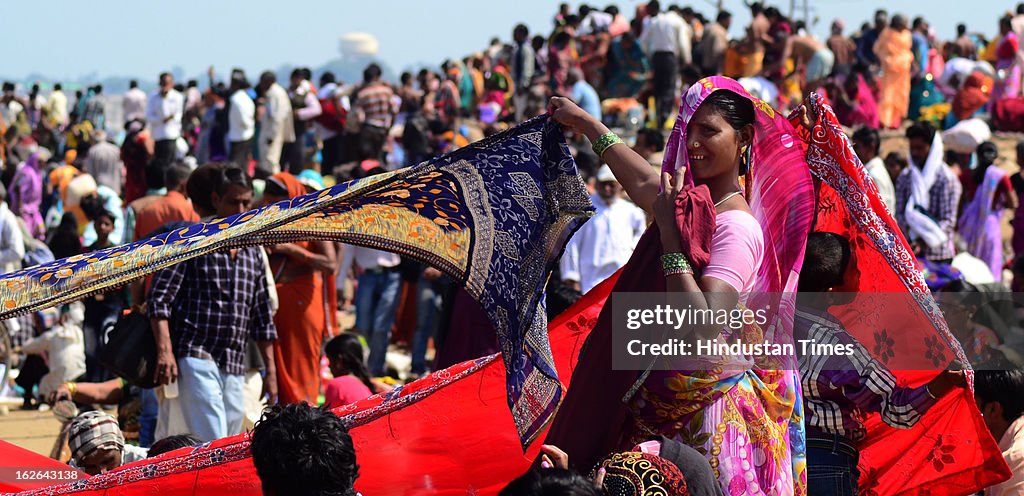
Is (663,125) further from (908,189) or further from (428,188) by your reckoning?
(428,188)

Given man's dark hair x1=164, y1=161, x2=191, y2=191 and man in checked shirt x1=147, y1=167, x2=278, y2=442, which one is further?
man's dark hair x1=164, y1=161, x2=191, y2=191

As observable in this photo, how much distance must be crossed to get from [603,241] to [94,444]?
4.92 metres

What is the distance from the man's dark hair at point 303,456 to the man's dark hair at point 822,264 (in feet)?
5.06

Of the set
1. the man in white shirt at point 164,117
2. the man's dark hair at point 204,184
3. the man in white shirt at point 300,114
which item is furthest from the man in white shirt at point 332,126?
the man's dark hair at point 204,184

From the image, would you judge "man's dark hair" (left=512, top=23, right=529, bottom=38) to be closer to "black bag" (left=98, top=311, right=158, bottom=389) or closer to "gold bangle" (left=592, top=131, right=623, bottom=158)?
"black bag" (left=98, top=311, right=158, bottom=389)

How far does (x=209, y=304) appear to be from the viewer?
248 inches

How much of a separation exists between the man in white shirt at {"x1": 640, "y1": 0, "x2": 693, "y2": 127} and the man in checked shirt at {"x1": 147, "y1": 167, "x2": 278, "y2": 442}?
43.4ft

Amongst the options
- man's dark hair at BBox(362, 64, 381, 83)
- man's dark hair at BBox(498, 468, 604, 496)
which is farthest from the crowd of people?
man's dark hair at BBox(362, 64, 381, 83)

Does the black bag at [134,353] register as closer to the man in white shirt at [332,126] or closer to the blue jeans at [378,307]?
the blue jeans at [378,307]

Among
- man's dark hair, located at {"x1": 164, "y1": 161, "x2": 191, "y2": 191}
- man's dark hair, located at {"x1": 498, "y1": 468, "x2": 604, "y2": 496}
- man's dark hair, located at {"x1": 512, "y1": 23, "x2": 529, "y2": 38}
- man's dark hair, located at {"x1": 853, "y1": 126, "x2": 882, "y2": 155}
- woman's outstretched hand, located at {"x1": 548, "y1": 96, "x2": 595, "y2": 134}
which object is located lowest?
man's dark hair, located at {"x1": 498, "y1": 468, "x2": 604, "y2": 496}

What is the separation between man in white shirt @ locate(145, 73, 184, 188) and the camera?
64.1 feet

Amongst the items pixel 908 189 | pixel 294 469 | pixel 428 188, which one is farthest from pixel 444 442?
pixel 908 189

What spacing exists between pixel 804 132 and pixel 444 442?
157cm

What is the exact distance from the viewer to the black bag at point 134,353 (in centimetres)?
607
